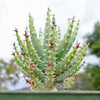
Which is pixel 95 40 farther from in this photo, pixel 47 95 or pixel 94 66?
pixel 47 95

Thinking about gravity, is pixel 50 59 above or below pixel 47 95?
above

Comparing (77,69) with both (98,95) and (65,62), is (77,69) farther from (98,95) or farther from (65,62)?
(98,95)

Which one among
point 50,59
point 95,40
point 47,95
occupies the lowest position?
point 47,95

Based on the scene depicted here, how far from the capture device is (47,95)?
1.47 metres

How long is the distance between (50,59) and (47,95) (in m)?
1.34

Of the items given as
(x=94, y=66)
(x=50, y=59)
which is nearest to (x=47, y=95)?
(x=50, y=59)

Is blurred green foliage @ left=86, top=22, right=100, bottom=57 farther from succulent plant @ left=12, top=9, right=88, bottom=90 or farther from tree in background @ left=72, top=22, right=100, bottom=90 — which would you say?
succulent plant @ left=12, top=9, right=88, bottom=90

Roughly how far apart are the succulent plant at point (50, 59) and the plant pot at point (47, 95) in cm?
126

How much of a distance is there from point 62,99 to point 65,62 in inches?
55.5

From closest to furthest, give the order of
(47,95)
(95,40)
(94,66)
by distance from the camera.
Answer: (47,95)
(94,66)
(95,40)

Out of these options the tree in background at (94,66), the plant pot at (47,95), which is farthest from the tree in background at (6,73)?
the plant pot at (47,95)

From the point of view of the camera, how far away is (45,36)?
327cm

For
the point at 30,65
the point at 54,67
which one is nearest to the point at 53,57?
the point at 54,67

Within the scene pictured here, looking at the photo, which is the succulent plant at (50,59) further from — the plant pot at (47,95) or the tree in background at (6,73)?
the tree in background at (6,73)
